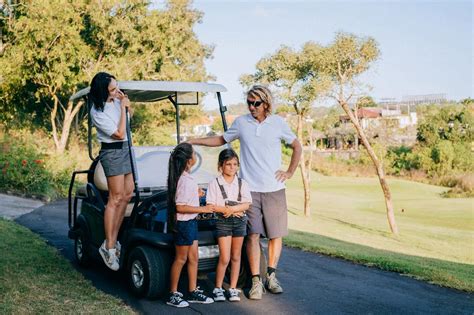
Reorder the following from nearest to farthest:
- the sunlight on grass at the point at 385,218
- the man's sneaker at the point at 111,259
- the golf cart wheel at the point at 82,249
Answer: the man's sneaker at the point at 111,259, the golf cart wheel at the point at 82,249, the sunlight on grass at the point at 385,218

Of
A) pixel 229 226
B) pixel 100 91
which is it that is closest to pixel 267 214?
pixel 229 226

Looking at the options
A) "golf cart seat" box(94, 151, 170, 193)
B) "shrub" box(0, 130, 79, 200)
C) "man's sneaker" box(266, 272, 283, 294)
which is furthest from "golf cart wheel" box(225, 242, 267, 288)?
"shrub" box(0, 130, 79, 200)

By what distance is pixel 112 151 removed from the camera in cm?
534

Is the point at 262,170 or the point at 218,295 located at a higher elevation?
the point at 262,170

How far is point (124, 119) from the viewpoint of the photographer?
523 centimetres

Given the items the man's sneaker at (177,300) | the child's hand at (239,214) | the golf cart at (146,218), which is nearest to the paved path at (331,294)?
the man's sneaker at (177,300)

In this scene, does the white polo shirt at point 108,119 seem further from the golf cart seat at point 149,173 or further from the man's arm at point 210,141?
the man's arm at point 210,141

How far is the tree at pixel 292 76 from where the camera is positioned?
19.8m

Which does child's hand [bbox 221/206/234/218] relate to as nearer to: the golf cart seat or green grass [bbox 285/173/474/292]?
the golf cart seat

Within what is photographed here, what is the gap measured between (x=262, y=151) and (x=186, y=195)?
85 centimetres

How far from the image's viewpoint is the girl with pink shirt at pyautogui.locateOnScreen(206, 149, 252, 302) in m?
4.93

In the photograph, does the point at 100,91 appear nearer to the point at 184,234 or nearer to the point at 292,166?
the point at 184,234

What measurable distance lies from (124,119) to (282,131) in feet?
4.97

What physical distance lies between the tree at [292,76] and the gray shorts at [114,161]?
14.6 m
